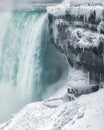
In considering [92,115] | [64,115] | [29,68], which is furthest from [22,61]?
[92,115]

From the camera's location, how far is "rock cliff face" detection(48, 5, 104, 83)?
26.3m

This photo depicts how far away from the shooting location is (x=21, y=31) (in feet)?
115

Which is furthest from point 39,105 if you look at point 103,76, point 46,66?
point 46,66

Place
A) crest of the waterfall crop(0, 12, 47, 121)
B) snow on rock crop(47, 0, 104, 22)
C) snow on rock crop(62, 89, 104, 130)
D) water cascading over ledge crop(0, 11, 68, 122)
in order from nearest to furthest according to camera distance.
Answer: snow on rock crop(62, 89, 104, 130), snow on rock crop(47, 0, 104, 22), water cascading over ledge crop(0, 11, 68, 122), crest of the waterfall crop(0, 12, 47, 121)

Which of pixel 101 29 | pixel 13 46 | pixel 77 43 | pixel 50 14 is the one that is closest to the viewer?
pixel 101 29

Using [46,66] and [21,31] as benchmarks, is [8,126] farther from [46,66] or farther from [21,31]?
[21,31]

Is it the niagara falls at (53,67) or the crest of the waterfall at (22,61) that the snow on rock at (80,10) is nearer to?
the niagara falls at (53,67)

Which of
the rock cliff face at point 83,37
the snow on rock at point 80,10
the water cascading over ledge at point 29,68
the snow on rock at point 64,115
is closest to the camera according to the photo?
the snow on rock at point 64,115

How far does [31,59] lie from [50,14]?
13.5 ft

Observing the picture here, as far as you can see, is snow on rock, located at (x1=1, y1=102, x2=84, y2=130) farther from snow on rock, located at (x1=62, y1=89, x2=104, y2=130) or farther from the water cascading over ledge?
the water cascading over ledge

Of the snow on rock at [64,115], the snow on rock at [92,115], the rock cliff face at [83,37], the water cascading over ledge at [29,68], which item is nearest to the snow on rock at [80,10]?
the rock cliff face at [83,37]

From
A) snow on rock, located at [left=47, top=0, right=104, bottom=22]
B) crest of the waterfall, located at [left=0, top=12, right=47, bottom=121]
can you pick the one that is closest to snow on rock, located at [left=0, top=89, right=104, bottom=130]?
snow on rock, located at [left=47, top=0, right=104, bottom=22]

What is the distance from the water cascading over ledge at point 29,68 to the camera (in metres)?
31.8

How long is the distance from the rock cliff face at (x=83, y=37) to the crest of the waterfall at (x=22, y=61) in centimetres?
237
